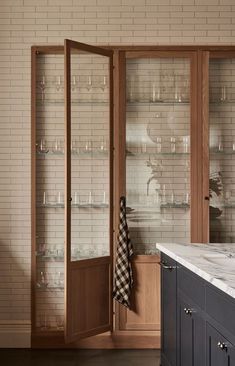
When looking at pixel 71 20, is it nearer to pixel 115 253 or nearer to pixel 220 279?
pixel 115 253

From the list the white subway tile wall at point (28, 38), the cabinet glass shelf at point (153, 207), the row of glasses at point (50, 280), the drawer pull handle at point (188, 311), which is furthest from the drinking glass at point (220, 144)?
the drawer pull handle at point (188, 311)

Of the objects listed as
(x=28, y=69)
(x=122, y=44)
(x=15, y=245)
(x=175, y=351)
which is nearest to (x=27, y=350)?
(x=15, y=245)

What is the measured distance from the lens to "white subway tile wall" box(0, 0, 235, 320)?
207 inches

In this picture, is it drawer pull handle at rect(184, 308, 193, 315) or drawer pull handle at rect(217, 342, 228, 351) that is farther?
drawer pull handle at rect(184, 308, 193, 315)

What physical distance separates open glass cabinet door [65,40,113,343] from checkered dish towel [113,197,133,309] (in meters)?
0.08

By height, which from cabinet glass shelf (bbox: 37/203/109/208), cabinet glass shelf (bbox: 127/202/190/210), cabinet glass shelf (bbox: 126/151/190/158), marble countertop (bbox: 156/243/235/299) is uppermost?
cabinet glass shelf (bbox: 126/151/190/158)

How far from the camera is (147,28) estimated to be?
5.29 m

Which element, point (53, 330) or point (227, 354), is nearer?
point (227, 354)

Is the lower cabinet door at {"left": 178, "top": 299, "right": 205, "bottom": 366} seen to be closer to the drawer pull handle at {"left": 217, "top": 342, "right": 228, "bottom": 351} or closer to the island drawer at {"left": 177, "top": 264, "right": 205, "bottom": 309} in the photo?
the island drawer at {"left": 177, "top": 264, "right": 205, "bottom": 309}

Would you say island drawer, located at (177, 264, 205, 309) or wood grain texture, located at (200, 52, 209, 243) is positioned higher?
wood grain texture, located at (200, 52, 209, 243)

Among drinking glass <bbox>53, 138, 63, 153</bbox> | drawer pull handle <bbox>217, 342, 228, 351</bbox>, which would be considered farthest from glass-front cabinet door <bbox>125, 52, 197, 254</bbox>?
drawer pull handle <bbox>217, 342, 228, 351</bbox>

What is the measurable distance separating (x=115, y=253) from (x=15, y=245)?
2.84 feet

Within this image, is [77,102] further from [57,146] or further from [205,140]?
[205,140]

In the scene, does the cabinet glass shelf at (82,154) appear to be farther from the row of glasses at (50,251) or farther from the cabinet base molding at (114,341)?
the cabinet base molding at (114,341)
